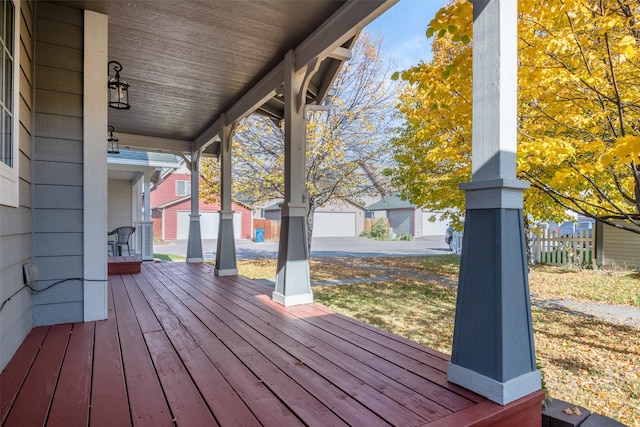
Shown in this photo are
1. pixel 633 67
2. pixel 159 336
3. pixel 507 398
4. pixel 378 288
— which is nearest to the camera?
pixel 507 398

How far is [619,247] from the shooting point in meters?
8.38

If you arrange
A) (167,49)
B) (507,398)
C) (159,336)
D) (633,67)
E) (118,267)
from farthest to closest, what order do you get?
1. (118,267)
2. (167,49)
3. (633,67)
4. (159,336)
5. (507,398)

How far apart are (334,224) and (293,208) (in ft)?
63.0

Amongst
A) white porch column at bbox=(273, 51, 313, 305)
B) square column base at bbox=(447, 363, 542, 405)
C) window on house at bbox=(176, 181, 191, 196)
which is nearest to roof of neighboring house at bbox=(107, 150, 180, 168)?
white porch column at bbox=(273, 51, 313, 305)

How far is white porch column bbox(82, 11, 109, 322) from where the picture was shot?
9.22ft

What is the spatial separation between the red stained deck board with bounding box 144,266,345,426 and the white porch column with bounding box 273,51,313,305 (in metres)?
0.87

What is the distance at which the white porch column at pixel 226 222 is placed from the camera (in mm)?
5516

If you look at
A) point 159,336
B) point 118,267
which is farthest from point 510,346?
point 118,267

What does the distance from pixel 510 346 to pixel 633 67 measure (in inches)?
123

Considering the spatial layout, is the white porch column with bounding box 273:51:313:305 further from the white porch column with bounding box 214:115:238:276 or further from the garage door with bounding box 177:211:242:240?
the garage door with bounding box 177:211:242:240

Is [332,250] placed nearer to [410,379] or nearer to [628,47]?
[628,47]

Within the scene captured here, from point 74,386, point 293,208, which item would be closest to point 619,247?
point 293,208

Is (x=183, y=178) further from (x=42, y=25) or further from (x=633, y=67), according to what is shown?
(x=633, y=67)

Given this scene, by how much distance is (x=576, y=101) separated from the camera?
3.50m
